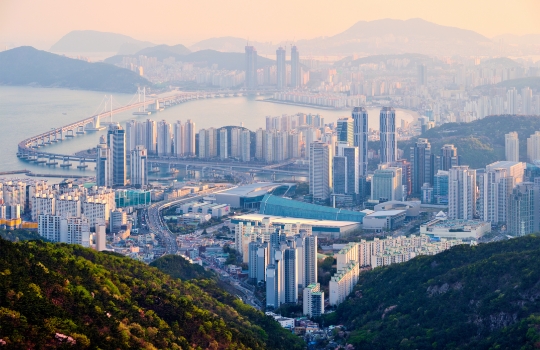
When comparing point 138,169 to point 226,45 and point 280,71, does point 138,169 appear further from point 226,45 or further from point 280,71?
point 226,45

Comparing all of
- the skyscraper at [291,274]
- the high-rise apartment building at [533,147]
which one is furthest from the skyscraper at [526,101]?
the skyscraper at [291,274]

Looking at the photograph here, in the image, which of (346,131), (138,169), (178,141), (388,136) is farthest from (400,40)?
(138,169)

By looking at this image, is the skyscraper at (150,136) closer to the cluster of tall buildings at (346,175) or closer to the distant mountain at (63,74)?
the cluster of tall buildings at (346,175)

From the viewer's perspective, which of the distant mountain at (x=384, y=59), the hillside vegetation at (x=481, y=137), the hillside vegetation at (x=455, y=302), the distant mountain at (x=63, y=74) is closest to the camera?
the hillside vegetation at (x=455, y=302)

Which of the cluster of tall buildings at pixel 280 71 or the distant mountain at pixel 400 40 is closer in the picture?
the cluster of tall buildings at pixel 280 71

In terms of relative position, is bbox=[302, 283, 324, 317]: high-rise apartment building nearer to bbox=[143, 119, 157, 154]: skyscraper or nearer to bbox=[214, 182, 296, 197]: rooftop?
bbox=[214, 182, 296, 197]: rooftop

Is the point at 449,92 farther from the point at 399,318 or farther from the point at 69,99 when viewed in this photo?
the point at 399,318

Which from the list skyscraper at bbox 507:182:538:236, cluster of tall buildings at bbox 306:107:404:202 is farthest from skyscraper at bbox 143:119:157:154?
skyscraper at bbox 507:182:538:236
